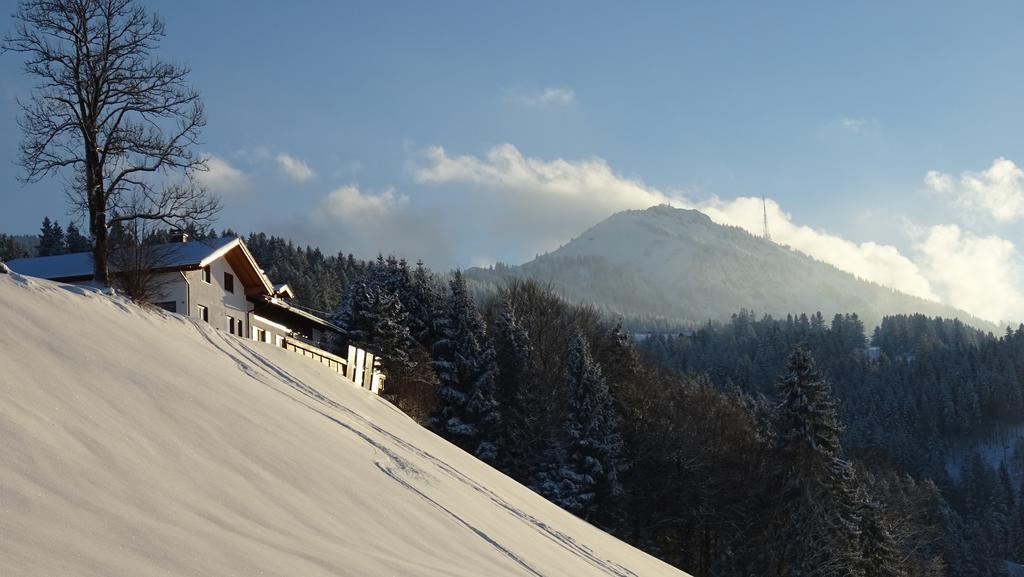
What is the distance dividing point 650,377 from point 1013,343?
15675 cm

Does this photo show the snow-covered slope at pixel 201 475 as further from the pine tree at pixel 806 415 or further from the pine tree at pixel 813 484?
the pine tree at pixel 806 415

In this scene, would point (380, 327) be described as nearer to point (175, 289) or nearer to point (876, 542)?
point (175, 289)

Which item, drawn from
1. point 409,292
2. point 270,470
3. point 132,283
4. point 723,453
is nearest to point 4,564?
point 270,470

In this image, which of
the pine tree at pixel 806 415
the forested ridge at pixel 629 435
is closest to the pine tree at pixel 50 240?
the forested ridge at pixel 629 435

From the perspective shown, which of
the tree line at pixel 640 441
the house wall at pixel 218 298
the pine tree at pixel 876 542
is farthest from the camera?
the tree line at pixel 640 441

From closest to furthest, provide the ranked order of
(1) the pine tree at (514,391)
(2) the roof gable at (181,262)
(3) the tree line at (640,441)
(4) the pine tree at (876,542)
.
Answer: (2) the roof gable at (181,262)
(4) the pine tree at (876,542)
(3) the tree line at (640,441)
(1) the pine tree at (514,391)

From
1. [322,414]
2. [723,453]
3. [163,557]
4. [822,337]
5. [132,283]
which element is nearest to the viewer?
[163,557]

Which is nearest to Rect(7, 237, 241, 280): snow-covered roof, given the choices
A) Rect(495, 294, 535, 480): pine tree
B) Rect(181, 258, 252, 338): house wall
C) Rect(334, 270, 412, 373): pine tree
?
Rect(181, 258, 252, 338): house wall

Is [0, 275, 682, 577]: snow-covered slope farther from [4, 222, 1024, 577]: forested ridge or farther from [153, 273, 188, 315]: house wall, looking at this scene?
[4, 222, 1024, 577]: forested ridge

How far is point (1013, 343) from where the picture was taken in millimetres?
186500

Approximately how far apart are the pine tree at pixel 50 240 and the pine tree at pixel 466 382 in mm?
67155

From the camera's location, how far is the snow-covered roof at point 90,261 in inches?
1409

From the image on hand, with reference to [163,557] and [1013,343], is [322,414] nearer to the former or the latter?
[163,557]

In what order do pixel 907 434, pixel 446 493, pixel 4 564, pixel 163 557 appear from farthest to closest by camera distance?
1. pixel 907 434
2. pixel 446 493
3. pixel 163 557
4. pixel 4 564
